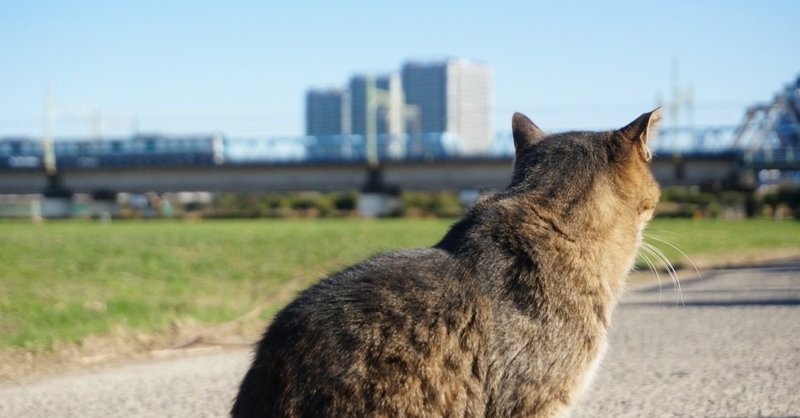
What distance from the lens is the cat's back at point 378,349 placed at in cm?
398

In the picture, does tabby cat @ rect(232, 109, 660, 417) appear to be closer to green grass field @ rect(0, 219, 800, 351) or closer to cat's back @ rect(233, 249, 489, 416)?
cat's back @ rect(233, 249, 489, 416)

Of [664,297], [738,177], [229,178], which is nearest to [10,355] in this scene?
[664,297]

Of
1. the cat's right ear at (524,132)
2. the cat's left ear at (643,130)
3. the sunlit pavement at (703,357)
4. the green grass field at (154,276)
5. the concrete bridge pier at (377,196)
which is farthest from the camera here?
the concrete bridge pier at (377,196)

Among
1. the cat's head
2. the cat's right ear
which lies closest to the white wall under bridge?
the cat's right ear

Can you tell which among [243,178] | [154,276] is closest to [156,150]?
[243,178]

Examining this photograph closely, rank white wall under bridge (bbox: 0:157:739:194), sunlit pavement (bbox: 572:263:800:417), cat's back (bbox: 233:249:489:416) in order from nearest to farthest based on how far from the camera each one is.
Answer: cat's back (bbox: 233:249:489:416) < sunlit pavement (bbox: 572:263:800:417) < white wall under bridge (bbox: 0:157:739:194)

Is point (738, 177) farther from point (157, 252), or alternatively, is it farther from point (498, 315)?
point (498, 315)

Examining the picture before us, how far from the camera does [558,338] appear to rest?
4.37 meters

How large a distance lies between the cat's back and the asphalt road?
2.96 meters

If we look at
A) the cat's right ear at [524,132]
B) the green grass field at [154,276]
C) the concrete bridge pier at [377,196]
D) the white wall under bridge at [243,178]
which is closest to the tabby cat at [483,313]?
the cat's right ear at [524,132]

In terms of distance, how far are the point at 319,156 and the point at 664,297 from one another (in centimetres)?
6571

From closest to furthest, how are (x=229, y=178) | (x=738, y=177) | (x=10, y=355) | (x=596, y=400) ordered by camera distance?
(x=596, y=400) → (x=10, y=355) → (x=738, y=177) → (x=229, y=178)

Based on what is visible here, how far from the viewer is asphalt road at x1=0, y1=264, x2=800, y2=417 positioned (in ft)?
23.4

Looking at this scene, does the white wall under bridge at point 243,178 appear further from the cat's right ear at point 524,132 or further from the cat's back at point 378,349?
the cat's back at point 378,349
